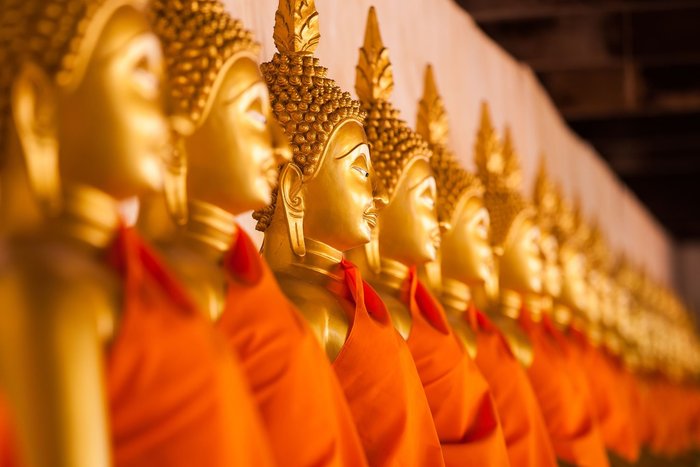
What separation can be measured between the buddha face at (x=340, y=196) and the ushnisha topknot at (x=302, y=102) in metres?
0.03

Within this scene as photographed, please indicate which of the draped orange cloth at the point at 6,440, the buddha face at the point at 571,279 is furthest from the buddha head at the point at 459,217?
the draped orange cloth at the point at 6,440

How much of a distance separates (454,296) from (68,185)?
1948 millimetres

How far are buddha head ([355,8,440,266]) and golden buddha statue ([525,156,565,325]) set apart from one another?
4.48 ft

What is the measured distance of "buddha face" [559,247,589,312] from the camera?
17.0ft

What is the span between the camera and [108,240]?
196 centimetres

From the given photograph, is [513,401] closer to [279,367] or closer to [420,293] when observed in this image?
[420,293]

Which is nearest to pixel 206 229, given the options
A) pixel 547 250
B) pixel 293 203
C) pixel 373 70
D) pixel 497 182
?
pixel 293 203

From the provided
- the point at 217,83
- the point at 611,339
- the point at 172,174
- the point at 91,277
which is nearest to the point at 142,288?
the point at 91,277

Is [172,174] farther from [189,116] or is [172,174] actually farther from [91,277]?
[91,277]

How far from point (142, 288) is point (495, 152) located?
8.52ft

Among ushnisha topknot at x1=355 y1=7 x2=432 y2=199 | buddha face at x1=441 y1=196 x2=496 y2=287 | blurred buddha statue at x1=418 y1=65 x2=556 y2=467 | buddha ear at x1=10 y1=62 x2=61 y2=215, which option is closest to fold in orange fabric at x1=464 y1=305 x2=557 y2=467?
blurred buddha statue at x1=418 y1=65 x2=556 y2=467

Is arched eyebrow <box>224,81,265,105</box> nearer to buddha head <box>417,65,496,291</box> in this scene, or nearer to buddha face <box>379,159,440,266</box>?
buddha face <box>379,159,440,266</box>

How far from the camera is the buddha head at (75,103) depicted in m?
1.84

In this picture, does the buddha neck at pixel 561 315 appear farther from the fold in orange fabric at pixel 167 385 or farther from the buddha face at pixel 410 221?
the fold in orange fabric at pixel 167 385
